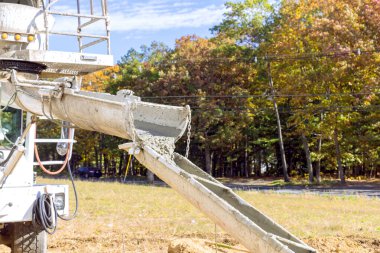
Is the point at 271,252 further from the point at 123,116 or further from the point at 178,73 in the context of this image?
the point at 178,73

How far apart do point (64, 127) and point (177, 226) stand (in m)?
6.62

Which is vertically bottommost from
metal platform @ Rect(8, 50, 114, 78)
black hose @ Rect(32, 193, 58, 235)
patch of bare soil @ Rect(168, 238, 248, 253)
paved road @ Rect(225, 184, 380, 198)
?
paved road @ Rect(225, 184, 380, 198)

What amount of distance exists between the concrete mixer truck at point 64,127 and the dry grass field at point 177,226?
6.09 ft

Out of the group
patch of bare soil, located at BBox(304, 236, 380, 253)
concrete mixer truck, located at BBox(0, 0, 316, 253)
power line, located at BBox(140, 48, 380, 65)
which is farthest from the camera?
power line, located at BBox(140, 48, 380, 65)

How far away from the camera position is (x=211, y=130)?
4144cm

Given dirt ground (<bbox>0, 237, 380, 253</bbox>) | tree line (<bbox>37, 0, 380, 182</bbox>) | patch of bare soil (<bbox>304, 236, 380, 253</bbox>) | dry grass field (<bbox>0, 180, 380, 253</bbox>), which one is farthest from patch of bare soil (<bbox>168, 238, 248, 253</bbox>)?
tree line (<bbox>37, 0, 380, 182</bbox>)

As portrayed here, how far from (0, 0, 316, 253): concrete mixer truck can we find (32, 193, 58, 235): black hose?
0.01 m

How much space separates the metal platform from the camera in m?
6.32

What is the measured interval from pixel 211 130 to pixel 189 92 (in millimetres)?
3847

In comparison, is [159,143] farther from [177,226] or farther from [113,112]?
[177,226]

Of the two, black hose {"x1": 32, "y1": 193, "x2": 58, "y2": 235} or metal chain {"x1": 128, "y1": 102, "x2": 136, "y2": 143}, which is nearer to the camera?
metal chain {"x1": 128, "y1": 102, "x2": 136, "y2": 143}

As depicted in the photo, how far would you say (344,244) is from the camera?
9.52 m

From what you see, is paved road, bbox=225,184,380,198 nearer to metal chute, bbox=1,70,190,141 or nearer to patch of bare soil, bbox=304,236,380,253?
patch of bare soil, bbox=304,236,380,253

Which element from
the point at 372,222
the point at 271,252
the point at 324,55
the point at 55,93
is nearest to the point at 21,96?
the point at 55,93
